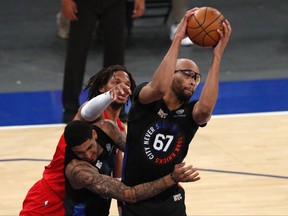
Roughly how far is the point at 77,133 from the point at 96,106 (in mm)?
225

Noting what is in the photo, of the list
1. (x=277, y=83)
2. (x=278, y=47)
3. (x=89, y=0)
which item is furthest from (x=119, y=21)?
(x=278, y=47)

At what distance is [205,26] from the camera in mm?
5164

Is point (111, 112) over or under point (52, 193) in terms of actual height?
over

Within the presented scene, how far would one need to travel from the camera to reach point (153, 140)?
216 inches

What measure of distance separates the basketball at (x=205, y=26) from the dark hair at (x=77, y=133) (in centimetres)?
87

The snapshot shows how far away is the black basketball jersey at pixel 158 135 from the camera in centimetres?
548

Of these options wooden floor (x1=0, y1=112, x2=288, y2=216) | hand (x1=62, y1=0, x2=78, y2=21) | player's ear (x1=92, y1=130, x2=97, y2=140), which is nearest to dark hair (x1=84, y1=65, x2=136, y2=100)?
player's ear (x1=92, y1=130, x2=97, y2=140)

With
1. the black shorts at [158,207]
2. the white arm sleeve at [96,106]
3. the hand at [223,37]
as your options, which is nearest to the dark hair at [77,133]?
the white arm sleeve at [96,106]

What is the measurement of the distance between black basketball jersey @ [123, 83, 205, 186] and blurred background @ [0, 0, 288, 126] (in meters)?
4.41

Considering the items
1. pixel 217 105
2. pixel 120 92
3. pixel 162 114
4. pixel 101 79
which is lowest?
pixel 217 105

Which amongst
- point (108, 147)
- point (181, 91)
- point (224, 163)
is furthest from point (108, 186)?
point (224, 163)

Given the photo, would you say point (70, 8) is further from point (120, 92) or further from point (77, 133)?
point (120, 92)

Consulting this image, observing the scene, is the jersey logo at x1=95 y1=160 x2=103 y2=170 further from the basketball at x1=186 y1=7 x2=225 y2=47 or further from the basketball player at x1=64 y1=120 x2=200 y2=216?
the basketball at x1=186 y1=7 x2=225 y2=47

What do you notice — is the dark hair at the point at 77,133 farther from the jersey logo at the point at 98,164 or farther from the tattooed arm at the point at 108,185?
the jersey logo at the point at 98,164
